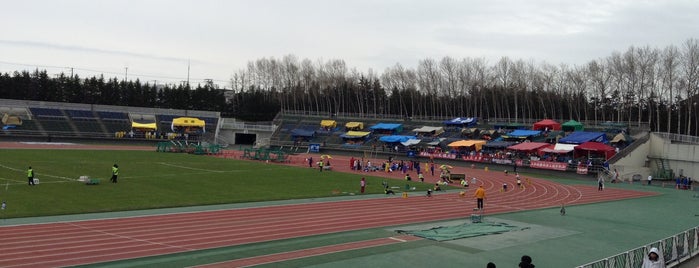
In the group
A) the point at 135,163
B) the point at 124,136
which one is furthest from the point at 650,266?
the point at 124,136

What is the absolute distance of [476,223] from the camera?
72.9ft

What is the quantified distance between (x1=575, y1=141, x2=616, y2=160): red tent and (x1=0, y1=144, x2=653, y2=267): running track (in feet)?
70.6

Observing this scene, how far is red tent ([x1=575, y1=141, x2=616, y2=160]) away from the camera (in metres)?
50.8

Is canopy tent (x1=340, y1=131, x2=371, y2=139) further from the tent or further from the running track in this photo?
the running track

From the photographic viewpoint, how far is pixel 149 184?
102 ft

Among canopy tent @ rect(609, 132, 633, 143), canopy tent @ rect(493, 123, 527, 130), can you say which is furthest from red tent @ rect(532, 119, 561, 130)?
canopy tent @ rect(609, 132, 633, 143)

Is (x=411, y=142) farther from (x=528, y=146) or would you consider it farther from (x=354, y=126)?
(x=528, y=146)

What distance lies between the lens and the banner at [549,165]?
50925 mm

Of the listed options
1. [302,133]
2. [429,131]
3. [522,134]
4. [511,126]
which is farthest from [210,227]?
[302,133]

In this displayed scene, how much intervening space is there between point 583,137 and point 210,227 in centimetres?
4664

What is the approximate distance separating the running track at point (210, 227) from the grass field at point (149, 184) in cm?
300

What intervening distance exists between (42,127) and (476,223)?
64810mm

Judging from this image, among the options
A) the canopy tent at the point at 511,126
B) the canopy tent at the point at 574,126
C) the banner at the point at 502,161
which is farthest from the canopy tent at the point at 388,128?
the canopy tent at the point at 574,126

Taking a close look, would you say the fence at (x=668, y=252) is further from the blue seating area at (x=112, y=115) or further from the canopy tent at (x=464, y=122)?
the blue seating area at (x=112, y=115)
